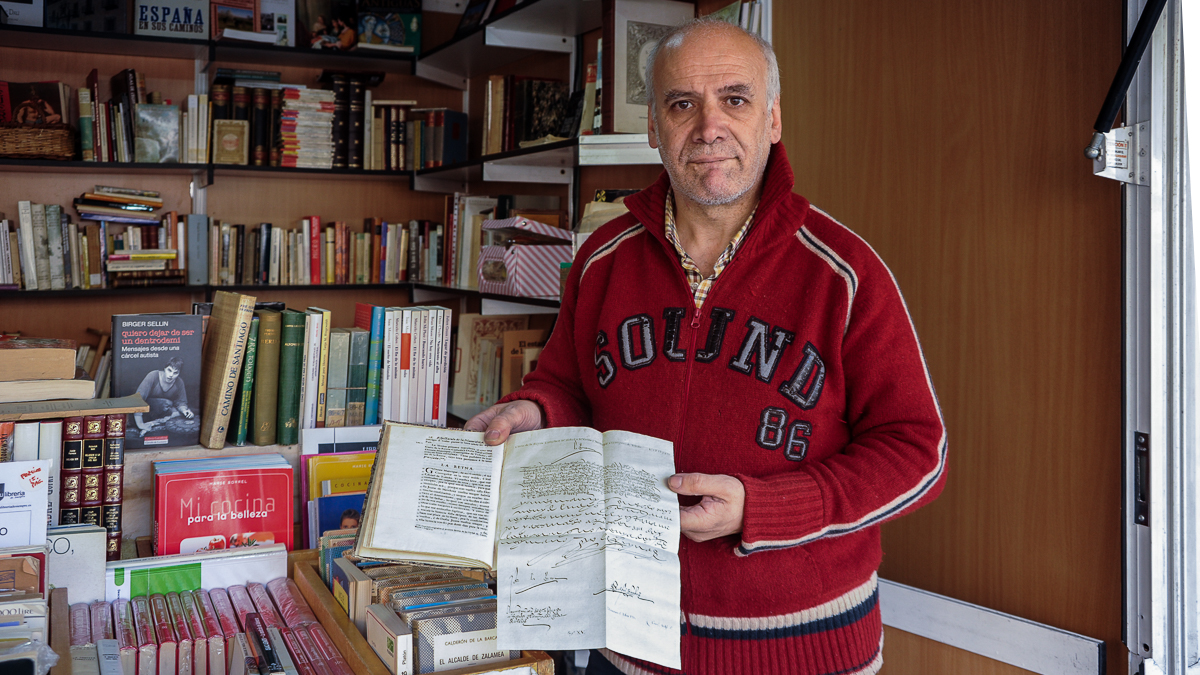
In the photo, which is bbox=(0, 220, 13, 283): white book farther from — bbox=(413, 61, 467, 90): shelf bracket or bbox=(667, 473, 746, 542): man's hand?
bbox=(667, 473, 746, 542): man's hand

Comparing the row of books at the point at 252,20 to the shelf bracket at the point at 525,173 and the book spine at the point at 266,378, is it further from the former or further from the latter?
the book spine at the point at 266,378

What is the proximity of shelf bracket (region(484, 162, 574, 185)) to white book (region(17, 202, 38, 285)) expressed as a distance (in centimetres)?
180

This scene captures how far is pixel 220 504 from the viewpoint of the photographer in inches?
62.8

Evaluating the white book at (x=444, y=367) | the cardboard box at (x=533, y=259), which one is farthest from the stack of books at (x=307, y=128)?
the white book at (x=444, y=367)

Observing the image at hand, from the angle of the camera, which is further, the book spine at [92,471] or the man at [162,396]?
the man at [162,396]

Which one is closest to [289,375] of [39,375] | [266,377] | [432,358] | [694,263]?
[266,377]

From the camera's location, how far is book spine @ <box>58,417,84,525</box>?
1.49 metres

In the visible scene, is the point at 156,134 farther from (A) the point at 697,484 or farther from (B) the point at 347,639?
(A) the point at 697,484

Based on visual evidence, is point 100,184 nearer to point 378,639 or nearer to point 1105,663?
point 378,639

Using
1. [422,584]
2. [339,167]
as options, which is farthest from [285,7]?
[422,584]

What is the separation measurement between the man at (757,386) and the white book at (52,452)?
0.76 m

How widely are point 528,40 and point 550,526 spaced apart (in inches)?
91.4

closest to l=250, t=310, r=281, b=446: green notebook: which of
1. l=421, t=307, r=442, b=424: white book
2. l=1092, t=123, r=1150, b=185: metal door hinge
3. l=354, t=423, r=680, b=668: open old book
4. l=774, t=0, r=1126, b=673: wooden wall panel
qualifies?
l=421, t=307, r=442, b=424: white book

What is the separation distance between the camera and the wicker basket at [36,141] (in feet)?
10.7
